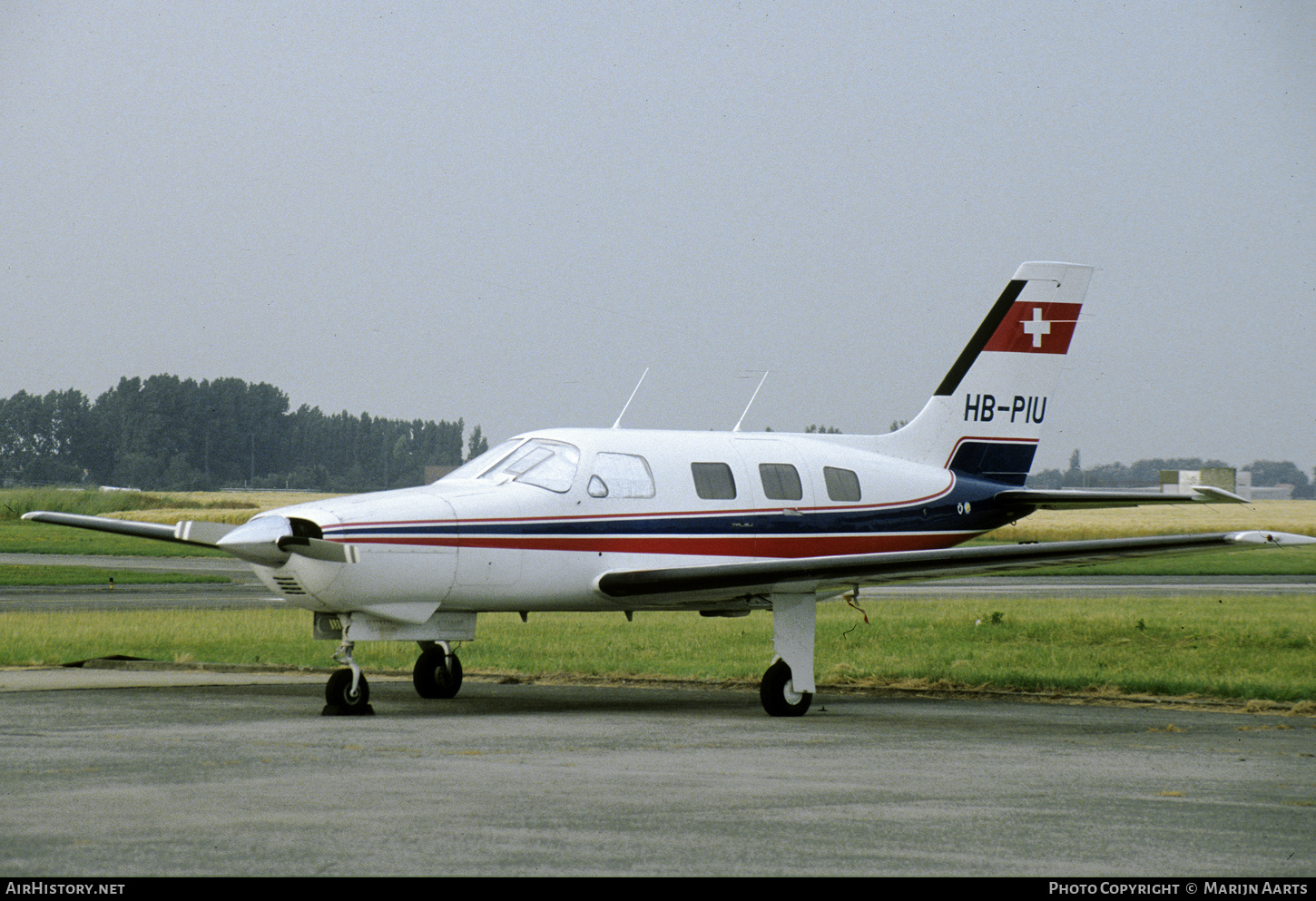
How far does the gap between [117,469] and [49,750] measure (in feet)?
401

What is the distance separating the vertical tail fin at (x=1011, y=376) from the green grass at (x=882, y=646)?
8.43 ft

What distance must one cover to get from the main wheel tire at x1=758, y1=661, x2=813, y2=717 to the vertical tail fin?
4.84 metres

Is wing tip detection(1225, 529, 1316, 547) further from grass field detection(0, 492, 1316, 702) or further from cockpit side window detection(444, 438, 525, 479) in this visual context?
cockpit side window detection(444, 438, 525, 479)

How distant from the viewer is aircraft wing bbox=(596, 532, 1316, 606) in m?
12.9

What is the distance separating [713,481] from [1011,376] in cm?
499

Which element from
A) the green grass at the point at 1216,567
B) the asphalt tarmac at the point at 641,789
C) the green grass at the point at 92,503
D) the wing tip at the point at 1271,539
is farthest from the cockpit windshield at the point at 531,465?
the green grass at the point at 92,503

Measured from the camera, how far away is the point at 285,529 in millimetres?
12906

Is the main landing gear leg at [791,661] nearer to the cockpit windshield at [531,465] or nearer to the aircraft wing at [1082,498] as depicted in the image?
the cockpit windshield at [531,465]

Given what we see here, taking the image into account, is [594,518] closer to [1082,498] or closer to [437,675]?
[437,675]

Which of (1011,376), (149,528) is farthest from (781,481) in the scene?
(149,528)

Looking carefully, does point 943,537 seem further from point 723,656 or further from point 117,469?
point 117,469

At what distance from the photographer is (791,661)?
14422 mm

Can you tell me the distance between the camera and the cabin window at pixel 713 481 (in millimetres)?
15242
